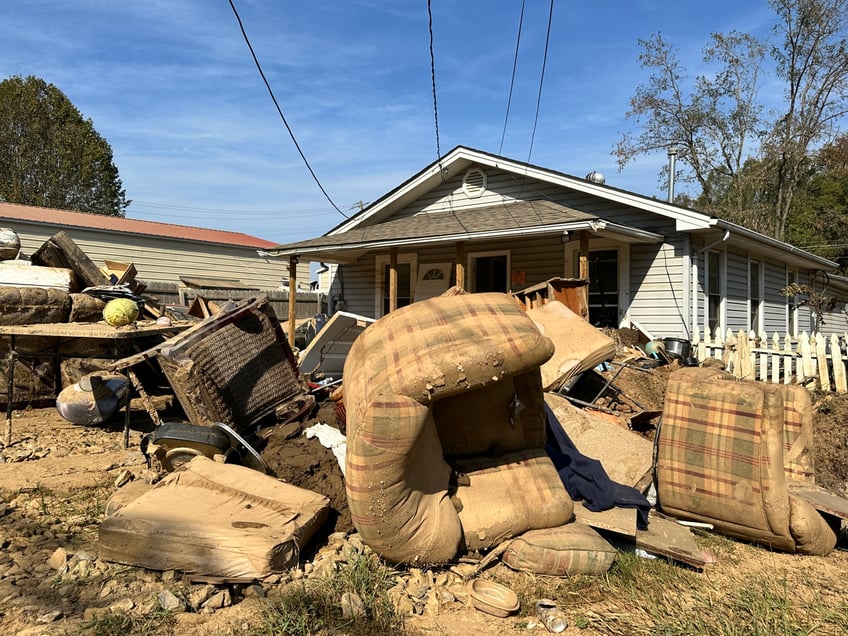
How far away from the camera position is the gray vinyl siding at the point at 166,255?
1794cm

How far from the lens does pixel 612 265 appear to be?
1067 cm

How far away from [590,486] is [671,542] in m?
0.57

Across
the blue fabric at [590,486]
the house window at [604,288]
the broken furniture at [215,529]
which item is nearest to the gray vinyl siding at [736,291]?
the house window at [604,288]

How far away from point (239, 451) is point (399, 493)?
1710 mm

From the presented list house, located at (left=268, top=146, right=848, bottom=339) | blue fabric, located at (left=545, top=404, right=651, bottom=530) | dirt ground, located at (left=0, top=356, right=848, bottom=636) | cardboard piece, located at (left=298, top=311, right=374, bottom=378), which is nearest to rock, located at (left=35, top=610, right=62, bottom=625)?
dirt ground, located at (left=0, top=356, right=848, bottom=636)

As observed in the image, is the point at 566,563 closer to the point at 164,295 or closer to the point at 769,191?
the point at 164,295

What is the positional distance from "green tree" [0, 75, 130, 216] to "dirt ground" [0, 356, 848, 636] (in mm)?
31163

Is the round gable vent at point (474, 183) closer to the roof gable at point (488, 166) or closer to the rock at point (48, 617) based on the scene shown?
the roof gable at point (488, 166)

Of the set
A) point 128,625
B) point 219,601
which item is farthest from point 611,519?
point 128,625

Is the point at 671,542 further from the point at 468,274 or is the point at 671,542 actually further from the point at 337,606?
the point at 468,274

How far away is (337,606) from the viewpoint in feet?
8.36

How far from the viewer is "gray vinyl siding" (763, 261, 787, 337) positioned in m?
13.0

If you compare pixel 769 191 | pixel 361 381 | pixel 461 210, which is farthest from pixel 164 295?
pixel 769 191

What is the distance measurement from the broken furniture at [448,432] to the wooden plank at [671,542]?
579 millimetres
